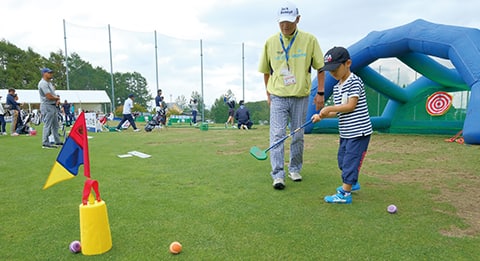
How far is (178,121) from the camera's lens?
1869cm

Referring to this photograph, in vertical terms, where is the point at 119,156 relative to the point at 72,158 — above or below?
below

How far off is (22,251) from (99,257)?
19.8 inches

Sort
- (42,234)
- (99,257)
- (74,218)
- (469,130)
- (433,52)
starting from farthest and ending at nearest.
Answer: (433,52) < (469,130) < (74,218) < (42,234) < (99,257)

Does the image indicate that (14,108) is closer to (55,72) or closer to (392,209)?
(392,209)

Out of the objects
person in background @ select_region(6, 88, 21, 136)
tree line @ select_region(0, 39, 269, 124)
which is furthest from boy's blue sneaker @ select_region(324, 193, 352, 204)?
tree line @ select_region(0, 39, 269, 124)

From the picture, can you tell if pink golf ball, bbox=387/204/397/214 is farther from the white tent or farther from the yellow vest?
the white tent

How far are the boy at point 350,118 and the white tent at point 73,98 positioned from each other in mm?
26490

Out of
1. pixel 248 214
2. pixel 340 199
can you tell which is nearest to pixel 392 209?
pixel 340 199

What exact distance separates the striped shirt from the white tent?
26517mm

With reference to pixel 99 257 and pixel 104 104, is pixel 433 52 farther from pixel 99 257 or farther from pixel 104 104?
pixel 104 104

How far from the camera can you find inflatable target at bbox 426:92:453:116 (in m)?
8.51

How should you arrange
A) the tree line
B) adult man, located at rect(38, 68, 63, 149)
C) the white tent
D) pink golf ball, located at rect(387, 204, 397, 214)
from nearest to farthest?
pink golf ball, located at rect(387, 204, 397, 214) < adult man, located at rect(38, 68, 63, 149) < the white tent < the tree line

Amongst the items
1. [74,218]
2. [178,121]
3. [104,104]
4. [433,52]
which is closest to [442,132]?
[433,52]

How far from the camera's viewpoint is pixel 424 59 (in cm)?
784
